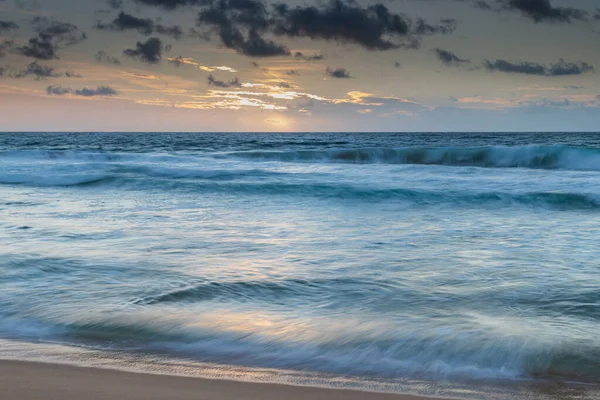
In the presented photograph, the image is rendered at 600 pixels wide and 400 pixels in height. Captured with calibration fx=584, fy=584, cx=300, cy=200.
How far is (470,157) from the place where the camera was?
3148 centimetres

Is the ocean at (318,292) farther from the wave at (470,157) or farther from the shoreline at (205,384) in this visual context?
the wave at (470,157)

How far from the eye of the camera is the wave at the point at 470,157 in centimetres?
2816

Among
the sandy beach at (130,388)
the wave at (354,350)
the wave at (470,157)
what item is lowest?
the wave at (354,350)

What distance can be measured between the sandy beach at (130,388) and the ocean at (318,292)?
200mm

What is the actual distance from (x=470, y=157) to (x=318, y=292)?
27739mm

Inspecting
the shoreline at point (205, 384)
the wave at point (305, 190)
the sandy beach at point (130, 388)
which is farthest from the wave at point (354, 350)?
the wave at point (305, 190)

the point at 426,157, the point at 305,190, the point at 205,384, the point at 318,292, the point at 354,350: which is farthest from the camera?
the point at 426,157

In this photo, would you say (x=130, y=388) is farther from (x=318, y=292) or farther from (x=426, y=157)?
(x=426, y=157)

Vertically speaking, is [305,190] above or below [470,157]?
below

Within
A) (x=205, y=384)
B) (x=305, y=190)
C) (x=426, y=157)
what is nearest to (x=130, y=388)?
(x=205, y=384)

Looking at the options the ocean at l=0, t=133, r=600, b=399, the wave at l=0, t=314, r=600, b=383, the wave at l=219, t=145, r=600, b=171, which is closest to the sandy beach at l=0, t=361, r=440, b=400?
the ocean at l=0, t=133, r=600, b=399

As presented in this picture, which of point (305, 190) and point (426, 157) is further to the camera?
point (426, 157)

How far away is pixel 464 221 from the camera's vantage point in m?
10.6

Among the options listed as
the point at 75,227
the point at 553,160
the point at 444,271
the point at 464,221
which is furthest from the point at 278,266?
the point at 553,160
